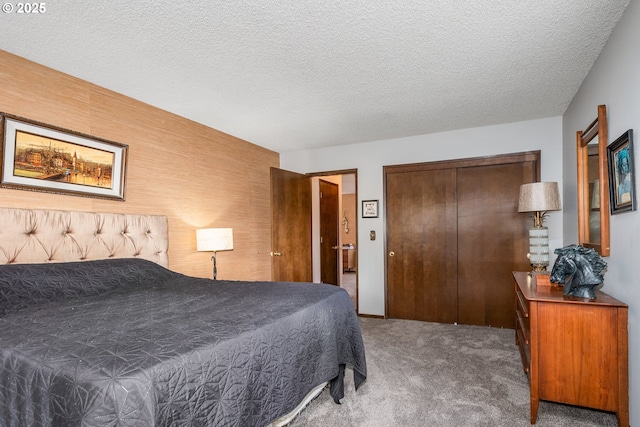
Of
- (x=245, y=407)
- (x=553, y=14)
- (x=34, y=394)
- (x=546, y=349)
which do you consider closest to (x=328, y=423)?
(x=245, y=407)

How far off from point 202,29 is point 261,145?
283 centimetres

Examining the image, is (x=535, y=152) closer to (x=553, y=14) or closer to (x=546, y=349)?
(x=553, y=14)

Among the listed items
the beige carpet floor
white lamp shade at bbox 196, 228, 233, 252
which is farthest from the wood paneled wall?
the beige carpet floor

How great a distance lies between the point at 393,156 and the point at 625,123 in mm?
2891

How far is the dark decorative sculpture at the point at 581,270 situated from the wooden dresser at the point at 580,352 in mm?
70

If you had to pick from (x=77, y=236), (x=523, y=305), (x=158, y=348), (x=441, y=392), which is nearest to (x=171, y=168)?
(x=77, y=236)

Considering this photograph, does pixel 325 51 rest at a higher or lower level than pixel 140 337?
higher

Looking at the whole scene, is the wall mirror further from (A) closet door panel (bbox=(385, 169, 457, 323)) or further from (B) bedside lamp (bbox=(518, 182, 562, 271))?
(A) closet door panel (bbox=(385, 169, 457, 323))

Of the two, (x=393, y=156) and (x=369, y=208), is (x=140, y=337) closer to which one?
(x=369, y=208)

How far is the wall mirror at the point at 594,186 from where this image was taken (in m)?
2.30

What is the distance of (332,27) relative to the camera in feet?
7.02

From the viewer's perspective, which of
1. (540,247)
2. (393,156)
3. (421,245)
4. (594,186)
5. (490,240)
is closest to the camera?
(594,186)

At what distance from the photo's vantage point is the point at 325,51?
243 cm

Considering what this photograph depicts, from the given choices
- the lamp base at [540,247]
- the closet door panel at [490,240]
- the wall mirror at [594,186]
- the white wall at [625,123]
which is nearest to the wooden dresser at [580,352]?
the white wall at [625,123]
